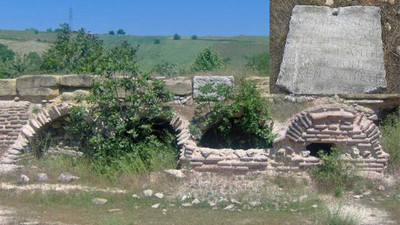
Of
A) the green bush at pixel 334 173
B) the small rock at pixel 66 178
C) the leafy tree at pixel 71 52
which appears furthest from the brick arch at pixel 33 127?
the green bush at pixel 334 173

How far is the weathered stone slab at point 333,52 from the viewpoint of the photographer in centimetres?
1324

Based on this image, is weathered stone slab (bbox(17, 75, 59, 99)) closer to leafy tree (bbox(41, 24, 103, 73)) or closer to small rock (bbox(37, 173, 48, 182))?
leafy tree (bbox(41, 24, 103, 73))

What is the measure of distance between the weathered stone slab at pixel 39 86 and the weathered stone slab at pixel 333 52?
4261mm

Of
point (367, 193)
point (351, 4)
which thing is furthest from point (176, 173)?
point (351, 4)

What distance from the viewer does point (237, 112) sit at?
11.5 m

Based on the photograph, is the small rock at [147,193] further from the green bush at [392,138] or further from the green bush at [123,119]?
the green bush at [392,138]

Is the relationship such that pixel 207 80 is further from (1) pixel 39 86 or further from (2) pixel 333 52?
(2) pixel 333 52

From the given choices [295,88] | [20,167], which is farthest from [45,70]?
[295,88]

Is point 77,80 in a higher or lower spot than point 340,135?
higher

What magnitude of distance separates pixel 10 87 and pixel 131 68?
274 cm

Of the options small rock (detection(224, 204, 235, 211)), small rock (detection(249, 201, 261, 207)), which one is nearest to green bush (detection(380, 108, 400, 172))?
small rock (detection(249, 201, 261, 207))

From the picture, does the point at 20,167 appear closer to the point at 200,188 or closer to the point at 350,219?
the point at 200,188

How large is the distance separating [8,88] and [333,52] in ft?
21.1

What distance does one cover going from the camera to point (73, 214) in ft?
30.4
